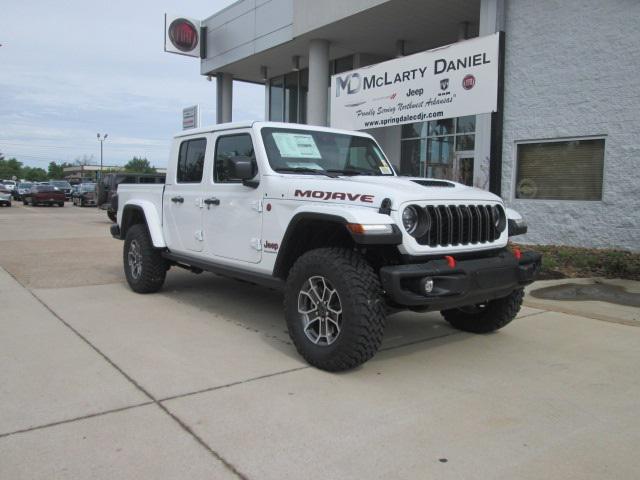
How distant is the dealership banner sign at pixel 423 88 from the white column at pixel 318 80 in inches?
140

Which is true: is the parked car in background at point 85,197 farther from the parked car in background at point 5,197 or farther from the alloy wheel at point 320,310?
the alloy wheel at point 320,310

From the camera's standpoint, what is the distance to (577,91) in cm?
1042

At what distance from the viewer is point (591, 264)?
8.71 metres

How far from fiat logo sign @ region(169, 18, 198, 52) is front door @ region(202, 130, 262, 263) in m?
18.8

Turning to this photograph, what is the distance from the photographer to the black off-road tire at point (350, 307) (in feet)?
12.7

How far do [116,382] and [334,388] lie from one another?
1.52 m

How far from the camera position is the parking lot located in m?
2.85

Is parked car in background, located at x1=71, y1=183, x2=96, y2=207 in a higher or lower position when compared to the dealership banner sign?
lower

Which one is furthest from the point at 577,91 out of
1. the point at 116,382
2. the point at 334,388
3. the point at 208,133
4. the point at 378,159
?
the point at 116,382

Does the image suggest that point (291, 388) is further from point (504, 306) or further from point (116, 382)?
point (504, 306)

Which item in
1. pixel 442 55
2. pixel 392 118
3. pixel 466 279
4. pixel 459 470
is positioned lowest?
pixel 459 470

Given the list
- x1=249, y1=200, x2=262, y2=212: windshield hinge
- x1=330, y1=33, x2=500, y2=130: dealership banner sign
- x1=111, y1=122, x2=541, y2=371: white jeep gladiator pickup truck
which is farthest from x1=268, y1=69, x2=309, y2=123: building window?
x1=249, y1=200, x2=262, y2=212: windshield hinge

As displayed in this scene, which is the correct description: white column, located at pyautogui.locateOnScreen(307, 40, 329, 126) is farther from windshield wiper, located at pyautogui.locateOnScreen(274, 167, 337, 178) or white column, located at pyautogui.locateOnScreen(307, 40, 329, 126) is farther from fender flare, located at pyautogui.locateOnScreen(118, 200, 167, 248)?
windshield wiper, located at pyautogui.locateOnScreen(274, 167, 337, 178)

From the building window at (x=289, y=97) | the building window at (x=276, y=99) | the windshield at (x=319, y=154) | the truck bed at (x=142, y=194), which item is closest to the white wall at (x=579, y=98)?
the windshield at (x=319, y=154)
